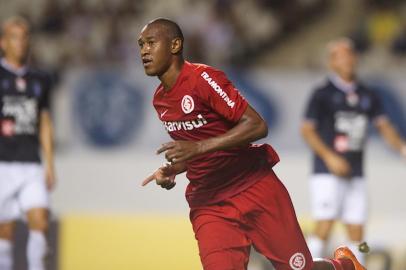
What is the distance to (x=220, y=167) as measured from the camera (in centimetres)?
668

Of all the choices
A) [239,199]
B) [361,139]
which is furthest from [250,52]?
[239,199]

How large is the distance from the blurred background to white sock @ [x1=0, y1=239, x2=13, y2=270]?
2.18 ft

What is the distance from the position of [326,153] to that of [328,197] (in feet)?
1.53

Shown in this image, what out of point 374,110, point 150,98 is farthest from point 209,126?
point 150,98

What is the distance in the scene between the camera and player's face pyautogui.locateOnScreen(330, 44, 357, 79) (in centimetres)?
972

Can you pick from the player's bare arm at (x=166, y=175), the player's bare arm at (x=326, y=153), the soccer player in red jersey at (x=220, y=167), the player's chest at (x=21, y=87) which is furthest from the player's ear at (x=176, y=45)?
the player's bare arm at (x=326, y=153)

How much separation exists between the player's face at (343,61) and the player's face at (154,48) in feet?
11.8

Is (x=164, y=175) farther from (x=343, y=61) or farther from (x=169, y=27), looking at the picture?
(x=343, y=61)

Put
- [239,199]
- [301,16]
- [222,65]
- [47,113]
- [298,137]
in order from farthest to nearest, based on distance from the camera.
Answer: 1. [301,16]
2. [222,65]
3. [298,137]
4. [47,113]
5. [239,199]

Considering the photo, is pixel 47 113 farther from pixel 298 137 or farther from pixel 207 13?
pixel 207 13

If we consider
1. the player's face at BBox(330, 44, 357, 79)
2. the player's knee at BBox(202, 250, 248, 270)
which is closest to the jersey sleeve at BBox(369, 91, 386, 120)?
the player's face at BBox(330, 44, 357, 79)

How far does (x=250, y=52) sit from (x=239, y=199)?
35.6ft

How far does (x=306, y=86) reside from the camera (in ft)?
49.9

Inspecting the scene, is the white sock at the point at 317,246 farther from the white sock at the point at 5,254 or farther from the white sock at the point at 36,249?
the white sock at the point at 5,254
